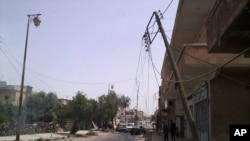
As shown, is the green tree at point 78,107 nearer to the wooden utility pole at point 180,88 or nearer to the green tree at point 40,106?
the green tree at point 40,106

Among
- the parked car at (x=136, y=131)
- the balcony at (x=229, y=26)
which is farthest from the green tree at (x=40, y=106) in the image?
the balcony at (x=229, y=26)

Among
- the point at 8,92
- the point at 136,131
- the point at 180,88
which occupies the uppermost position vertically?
the point at 8,92

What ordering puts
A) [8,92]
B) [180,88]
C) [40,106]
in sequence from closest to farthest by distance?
[180,88] < [8,92] < [40,106]

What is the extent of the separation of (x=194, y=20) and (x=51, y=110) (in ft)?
167

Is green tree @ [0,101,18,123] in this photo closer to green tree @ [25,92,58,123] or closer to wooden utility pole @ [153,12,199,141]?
green tree @ [25,92,58,123]

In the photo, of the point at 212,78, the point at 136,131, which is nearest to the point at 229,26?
the point at 212,78

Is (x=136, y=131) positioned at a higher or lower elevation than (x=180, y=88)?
lower

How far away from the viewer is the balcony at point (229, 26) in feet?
27.4

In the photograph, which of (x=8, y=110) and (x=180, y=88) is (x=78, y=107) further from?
(x=180, y=88)

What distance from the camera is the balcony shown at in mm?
8344

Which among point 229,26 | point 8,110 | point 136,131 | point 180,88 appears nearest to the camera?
point 229,26

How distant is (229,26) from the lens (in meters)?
9.02

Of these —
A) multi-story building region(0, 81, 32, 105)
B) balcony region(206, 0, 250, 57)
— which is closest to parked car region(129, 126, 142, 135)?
multi-story building region(0, 81, 32, 105)

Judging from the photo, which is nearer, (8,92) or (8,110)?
(8,110)
